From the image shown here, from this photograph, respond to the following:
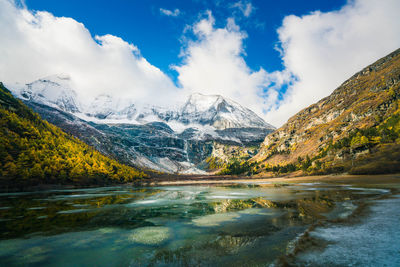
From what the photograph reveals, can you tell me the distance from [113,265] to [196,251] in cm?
568

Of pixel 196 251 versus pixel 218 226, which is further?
pixel 218 226

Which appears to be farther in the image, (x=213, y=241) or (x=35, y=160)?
(x=35, y=160)

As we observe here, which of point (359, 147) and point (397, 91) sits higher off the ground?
point (397, 91)

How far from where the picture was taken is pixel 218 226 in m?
22.9

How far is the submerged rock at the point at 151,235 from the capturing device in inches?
723

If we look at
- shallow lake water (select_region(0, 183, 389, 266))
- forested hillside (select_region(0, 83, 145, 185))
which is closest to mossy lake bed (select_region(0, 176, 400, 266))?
shallow lake water (select_region(0, 183, 389, 266))

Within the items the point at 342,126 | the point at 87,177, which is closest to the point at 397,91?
the point at 342,126

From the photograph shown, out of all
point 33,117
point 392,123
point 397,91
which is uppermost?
point 397,91

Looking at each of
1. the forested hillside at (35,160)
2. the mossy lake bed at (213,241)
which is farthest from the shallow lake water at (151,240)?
the forested hillside at (35,160)

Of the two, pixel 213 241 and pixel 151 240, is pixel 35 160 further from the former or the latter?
pixel 213 241

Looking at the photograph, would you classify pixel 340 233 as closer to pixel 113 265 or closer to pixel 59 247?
pixel 113 265

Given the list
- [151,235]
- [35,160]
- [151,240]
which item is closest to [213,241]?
[151,240]

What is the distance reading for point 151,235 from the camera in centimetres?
2041

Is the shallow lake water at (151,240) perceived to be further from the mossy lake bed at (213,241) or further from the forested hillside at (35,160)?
the forested hillside at (35,160)
